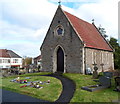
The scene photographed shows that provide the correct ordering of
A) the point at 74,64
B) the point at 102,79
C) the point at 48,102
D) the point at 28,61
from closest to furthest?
the point at 48,102 → the point at 102,79 → the point at 74,64 → the point at 28,61

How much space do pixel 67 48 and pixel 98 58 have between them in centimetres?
744

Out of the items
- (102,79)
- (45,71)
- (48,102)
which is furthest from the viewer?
(45,71)

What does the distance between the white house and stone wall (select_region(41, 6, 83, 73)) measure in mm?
31589

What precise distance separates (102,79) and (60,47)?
1133 centimetres

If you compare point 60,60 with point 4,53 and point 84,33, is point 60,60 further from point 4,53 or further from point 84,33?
point 4,53

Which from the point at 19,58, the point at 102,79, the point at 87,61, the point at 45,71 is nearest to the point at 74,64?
the point at 87,61

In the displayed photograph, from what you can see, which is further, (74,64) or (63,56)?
(63,56)

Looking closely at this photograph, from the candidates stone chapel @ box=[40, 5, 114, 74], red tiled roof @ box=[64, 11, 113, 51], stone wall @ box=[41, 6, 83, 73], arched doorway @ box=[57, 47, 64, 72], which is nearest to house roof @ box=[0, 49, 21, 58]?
stone chapel @ box=[40, 5, 114, 74]

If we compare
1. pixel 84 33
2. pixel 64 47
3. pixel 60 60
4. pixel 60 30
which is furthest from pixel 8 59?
pixel 84 33

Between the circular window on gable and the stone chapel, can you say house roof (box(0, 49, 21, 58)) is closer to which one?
the stone chapel

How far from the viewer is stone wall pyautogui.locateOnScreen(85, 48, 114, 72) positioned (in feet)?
63.9

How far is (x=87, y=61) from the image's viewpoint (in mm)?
19188

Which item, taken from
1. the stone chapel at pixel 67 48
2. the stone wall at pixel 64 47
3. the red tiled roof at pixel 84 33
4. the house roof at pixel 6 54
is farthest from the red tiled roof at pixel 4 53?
the red tiled roof at pixel 84 33

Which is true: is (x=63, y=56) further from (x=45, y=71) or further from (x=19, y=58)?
(x=19, y=58)
